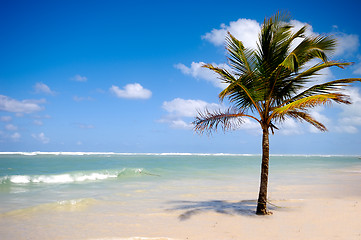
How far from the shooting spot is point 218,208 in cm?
959

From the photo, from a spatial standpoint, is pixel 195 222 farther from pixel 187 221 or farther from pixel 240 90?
pixel 240 90

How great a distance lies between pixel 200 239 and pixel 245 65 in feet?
16.8


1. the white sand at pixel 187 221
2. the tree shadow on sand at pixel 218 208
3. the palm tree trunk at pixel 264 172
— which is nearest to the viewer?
the white sand at pixel 187 221

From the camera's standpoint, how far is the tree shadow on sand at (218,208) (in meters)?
8.68

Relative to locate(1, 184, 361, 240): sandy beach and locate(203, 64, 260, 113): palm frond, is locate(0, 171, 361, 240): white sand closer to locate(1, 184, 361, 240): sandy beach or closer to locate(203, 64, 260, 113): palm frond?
locate(1, 184, 361, 240): sandy beach

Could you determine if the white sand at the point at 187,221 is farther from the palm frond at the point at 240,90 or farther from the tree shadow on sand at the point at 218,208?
the palm frond at the point at 240,90

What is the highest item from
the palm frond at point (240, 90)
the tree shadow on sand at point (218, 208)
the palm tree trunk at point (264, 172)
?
the palm frond at point (240, 90)

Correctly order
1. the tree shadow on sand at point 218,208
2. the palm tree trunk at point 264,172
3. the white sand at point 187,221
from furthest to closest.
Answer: the tree shadow on sand at point 218,208 < the palm tree trunk at point 264,172 < the white sand at point 187,221

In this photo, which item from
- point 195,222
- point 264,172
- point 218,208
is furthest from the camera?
point 218,208

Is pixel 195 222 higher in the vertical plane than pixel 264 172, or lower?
lower

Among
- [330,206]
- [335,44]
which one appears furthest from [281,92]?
[330,206]

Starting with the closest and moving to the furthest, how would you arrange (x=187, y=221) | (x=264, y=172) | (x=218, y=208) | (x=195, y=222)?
(x=195, y=222), (x=187, y=221), (x=264, y=172), (x=218, y=208)

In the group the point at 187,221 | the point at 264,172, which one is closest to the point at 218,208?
the point at 187,221

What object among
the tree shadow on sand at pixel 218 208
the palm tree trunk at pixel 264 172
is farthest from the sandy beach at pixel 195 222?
the palm tree trunk at pixel 264 172
